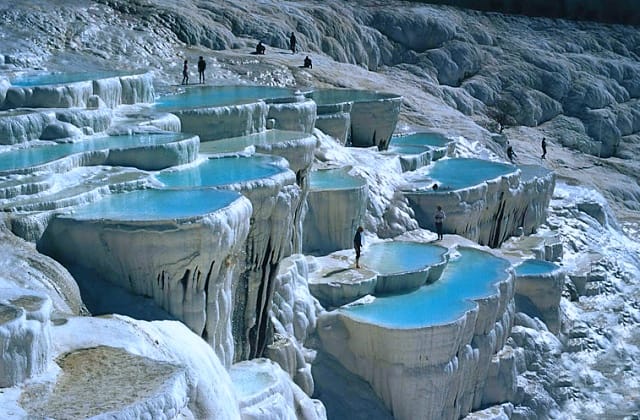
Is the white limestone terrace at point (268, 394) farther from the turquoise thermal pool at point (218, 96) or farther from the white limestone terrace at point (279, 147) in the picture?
the turquoise thermal pool at point (218, 96)

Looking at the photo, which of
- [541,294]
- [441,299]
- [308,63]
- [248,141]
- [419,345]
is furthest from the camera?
[308,63]

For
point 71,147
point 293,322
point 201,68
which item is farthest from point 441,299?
point 201,68

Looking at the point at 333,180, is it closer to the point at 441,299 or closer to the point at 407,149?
the point at 441,299

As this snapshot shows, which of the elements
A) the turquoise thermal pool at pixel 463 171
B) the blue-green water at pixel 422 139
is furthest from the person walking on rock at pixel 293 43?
the turquoise thermal pool at pixel 463 171

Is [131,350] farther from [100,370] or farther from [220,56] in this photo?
[220,56]

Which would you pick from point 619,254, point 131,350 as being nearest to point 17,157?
point 131,350

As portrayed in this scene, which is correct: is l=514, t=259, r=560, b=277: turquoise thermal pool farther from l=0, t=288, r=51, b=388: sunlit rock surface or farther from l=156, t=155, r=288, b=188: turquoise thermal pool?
l=0, t=288, r=51, b=388: sunlit rock surface
